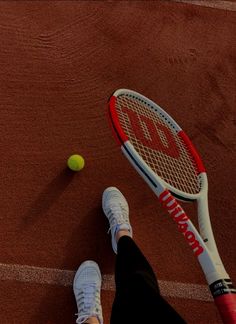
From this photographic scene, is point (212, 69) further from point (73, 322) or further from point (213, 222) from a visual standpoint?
point (73, 322)

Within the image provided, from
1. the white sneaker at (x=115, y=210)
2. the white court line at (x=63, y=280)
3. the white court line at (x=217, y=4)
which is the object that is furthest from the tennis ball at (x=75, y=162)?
the white court line at (x=217, y=4)

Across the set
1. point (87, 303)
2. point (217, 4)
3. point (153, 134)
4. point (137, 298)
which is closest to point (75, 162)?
point (153, 134)

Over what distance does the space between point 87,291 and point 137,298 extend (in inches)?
17.7

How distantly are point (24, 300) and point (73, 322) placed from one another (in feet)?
0.89

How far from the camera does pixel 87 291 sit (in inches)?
78.4

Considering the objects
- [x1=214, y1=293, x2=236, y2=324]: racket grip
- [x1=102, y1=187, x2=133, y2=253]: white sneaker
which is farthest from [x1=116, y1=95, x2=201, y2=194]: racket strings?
[x1=214, y1=293, x2=236, y2=324]: racket grip

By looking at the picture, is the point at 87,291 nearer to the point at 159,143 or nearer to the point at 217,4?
the point at 159,143

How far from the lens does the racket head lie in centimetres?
191

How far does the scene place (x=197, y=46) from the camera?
109 inches

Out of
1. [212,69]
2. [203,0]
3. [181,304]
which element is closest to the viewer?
[181,304]

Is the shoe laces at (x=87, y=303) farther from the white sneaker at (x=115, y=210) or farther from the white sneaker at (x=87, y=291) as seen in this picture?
the white sneaker at (x=115, y=210)

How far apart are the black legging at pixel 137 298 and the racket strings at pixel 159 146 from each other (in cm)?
41

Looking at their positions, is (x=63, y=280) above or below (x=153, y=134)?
below

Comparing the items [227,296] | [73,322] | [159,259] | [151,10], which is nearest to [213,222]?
[159,259]
